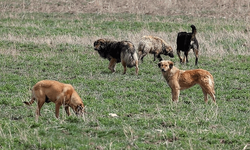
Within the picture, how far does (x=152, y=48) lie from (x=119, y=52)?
2.93 m

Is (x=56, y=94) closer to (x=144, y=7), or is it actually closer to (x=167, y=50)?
(x=167, y=50)

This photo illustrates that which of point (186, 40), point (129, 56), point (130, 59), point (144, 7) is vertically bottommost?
point (130, 59)

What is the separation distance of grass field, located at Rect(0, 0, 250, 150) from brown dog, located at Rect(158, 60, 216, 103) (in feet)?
1.02

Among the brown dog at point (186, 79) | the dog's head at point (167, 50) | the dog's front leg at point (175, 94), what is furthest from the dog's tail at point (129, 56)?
the dog's front leg at point (175, 94)

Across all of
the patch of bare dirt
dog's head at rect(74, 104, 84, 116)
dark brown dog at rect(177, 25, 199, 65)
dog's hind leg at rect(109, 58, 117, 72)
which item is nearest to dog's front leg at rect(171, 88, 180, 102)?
dog's head at rect(74, 104, 84, 116)

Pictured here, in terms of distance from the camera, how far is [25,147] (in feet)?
24.3

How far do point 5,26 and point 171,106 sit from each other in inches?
615

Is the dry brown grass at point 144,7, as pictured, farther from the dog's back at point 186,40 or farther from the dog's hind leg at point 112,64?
the dog's hind leg at point 112,64

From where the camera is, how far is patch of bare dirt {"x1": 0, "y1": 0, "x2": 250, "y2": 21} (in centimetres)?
3045

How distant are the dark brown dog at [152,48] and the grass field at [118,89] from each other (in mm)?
624

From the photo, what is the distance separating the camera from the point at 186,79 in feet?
38.2

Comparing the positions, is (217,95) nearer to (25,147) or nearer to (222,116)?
(222,116)

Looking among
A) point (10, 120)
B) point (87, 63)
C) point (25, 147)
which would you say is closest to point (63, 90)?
point (10, 120)

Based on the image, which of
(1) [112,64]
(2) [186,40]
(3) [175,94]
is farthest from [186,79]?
(2) [186,40]
